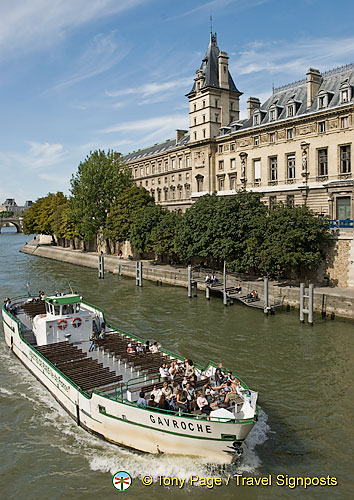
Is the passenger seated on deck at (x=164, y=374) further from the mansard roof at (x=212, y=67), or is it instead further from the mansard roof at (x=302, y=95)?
the mansard roof at (x=212, y=67)

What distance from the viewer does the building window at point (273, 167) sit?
5199 centimetres

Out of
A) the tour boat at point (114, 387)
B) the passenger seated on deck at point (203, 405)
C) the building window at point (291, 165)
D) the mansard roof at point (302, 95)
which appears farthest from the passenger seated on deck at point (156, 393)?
the building window at point (291, 165)

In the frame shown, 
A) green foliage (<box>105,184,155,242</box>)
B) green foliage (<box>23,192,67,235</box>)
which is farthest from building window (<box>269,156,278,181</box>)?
green foliage (<box>23,192,67,235</box>)

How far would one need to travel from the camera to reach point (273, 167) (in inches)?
→ 2068

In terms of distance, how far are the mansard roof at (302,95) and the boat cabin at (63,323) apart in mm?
35157

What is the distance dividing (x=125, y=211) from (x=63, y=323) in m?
45.7

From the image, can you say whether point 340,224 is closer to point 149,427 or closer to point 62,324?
point 62,324

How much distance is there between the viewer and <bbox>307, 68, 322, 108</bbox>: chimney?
48.8 metres

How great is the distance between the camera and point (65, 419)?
59.0 feet

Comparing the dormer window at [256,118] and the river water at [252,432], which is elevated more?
the dormer window at [256,118]

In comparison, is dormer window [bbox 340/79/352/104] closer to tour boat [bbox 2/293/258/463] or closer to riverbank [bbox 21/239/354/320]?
riverbank [bbox 21/239/354/320]

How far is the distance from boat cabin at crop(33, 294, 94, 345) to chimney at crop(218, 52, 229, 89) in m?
50.0

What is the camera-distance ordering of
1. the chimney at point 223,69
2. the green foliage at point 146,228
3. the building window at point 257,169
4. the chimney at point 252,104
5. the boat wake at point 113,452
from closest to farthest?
the boat wake at point 113,452 < the building window at point 257,169 < the green foliage at point 146,228 < the chimney at point 252,104 < the chimney at point 223,69

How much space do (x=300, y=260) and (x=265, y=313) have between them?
5.53 metres
